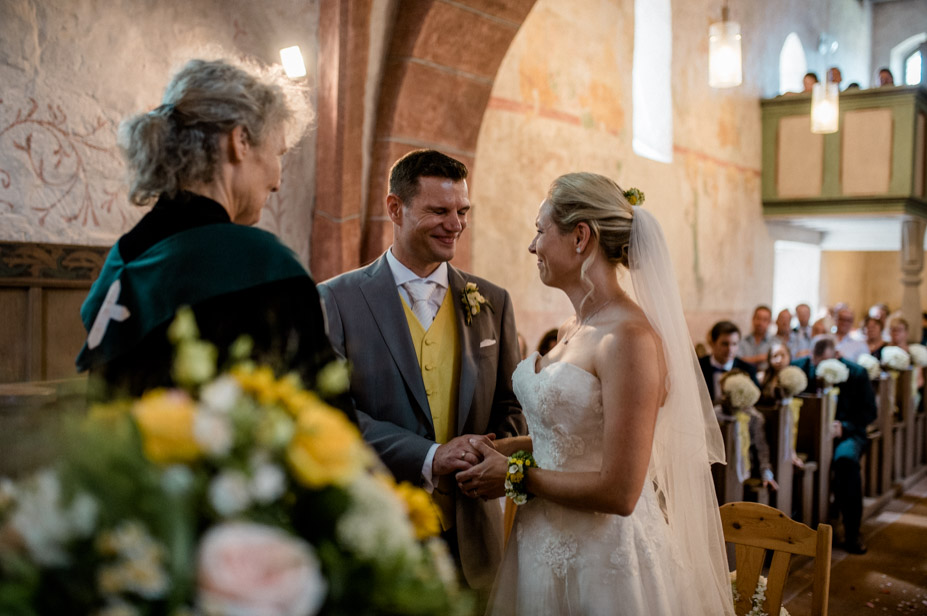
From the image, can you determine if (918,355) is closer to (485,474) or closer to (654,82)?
(654,82)

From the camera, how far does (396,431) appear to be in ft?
7.96

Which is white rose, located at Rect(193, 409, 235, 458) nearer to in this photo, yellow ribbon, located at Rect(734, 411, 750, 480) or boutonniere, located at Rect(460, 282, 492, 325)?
boutonniere, located at Rect(460, 282, 492, 325)

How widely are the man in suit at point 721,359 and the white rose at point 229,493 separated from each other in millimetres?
6268

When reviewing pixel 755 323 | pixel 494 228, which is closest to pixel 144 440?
pixel 494 228

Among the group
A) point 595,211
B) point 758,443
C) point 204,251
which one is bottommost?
point 758,443

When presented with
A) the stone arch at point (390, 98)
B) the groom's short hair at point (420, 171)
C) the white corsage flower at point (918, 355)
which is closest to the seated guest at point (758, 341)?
the white corsage flower at point (918, 355)

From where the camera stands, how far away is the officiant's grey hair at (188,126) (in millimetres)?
1476

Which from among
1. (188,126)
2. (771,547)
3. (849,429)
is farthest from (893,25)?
(188,126)

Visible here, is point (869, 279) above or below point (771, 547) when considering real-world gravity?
above

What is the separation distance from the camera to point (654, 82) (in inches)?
384

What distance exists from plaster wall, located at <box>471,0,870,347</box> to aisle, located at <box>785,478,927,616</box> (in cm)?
315

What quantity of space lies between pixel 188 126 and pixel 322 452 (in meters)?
0.97

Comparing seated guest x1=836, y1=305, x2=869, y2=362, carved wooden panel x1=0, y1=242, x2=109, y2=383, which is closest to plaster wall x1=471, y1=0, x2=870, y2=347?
seated guest x1=836, y1=305, x2=869, y2=362

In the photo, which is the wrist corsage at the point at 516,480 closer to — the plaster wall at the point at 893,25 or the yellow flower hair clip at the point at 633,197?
the yellow flower hair clip at the point at 633,197
